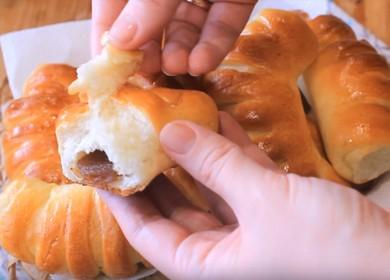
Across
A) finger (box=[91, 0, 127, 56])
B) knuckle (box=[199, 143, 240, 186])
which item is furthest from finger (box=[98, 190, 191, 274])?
finger (box=[91, 0, 127, 56])

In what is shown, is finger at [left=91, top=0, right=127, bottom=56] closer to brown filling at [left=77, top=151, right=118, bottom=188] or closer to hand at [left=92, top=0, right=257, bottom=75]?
hand at [left=92, top=0, right=257, bottom=75]

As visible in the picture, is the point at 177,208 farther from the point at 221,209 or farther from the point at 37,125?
the point at 37,125

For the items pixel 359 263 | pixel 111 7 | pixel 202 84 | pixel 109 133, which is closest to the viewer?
pixel 359 263

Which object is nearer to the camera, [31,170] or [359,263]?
[359,263]

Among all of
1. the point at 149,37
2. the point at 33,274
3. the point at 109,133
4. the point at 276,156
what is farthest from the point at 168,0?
the point at 33,274

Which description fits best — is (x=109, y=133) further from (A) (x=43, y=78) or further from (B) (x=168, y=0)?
(A) (x=43, y=78)

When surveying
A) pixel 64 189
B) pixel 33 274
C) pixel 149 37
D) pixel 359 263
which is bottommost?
pixel 33 274

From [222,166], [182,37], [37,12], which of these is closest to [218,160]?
[222,166]
